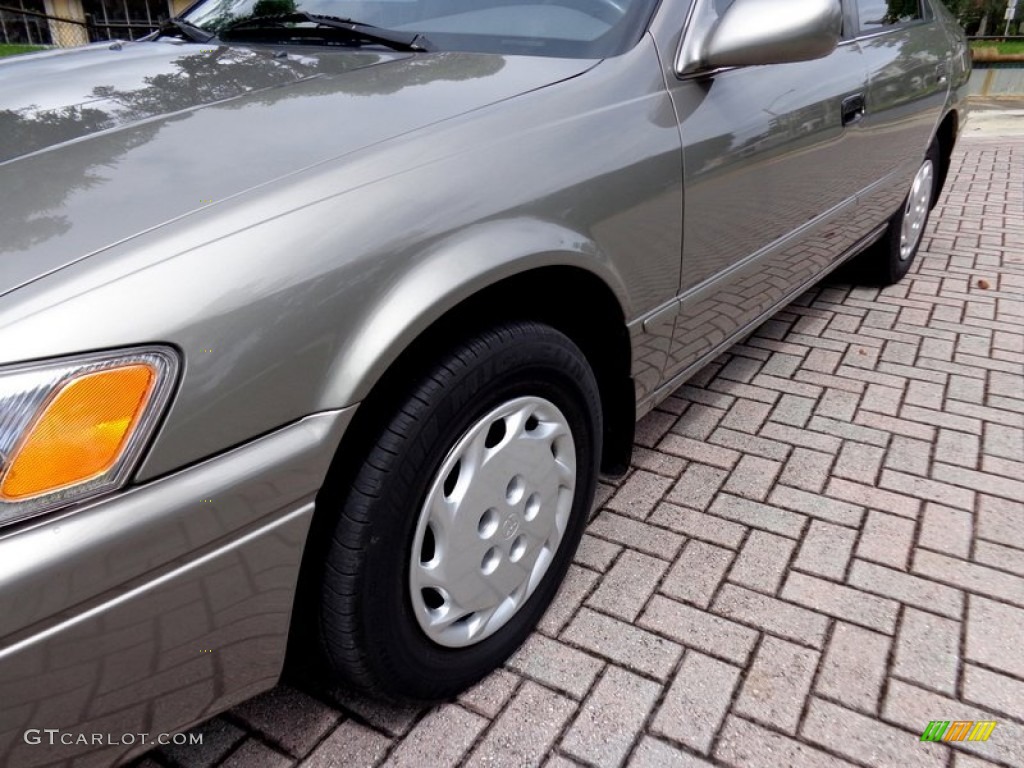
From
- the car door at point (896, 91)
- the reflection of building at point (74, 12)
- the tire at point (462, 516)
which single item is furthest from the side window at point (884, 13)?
the reflection of building at point (74, 12)

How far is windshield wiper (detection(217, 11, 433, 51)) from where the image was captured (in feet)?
6.11

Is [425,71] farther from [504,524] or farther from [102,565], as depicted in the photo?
[102,565]

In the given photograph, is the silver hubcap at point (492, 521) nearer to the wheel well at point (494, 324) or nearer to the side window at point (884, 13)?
the wheel well at point (494, 324)

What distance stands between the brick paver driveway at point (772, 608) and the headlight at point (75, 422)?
0.84 m

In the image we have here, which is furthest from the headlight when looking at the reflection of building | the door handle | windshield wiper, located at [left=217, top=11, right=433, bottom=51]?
the reflection of building

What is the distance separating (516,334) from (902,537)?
4.50 feet

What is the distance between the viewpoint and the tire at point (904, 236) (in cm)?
402

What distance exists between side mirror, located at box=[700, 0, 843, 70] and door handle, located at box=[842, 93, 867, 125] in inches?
30.9

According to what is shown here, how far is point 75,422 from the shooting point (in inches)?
38.3

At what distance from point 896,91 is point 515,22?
1.96m

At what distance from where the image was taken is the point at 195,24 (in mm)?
2289

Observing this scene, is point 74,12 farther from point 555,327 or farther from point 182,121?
point 555,327

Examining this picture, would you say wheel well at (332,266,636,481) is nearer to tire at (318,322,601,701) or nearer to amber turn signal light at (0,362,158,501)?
Answer: tire at (318,322,601,701)

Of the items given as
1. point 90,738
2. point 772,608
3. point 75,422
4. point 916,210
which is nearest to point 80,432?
point 75,422
